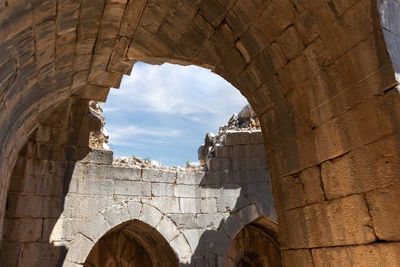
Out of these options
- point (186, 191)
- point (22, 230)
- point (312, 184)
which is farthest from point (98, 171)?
point (312, 184)

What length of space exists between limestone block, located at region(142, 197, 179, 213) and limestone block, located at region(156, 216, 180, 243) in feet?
0.69

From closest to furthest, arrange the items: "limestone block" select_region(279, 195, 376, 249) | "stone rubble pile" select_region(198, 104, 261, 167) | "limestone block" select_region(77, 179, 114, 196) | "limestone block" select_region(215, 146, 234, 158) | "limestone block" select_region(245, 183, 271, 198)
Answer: "limestone block" select_region(279, 195, 376, 249)
"limestone block" select_region(77, 179, 114, 196)
"limestone block" select_region(245, 183, 271, 198)
"limestone block" select_region(215, 146, 234, 158)
"stone rubble pile" select_region(198, 104, 261, 167)

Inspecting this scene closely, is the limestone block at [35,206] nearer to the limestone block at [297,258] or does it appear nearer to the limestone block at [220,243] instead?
the limestone block at [220,243]

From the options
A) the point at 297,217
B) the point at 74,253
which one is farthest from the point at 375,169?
the point at 74,253

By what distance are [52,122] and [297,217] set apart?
5543mm

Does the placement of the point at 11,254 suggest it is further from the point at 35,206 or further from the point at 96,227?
the point at 96,227

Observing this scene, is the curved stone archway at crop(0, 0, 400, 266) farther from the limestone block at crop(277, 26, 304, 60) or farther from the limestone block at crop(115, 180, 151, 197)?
the limestone block at crop(115, 180, 151, 197)

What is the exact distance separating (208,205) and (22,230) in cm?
414

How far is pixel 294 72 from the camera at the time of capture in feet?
11.1

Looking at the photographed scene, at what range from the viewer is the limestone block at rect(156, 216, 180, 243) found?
7.83 metres

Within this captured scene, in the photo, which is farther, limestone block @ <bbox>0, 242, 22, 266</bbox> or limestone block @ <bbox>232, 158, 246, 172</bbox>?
limestone block @ <bbox>232, 158, 246, 172</bbox>

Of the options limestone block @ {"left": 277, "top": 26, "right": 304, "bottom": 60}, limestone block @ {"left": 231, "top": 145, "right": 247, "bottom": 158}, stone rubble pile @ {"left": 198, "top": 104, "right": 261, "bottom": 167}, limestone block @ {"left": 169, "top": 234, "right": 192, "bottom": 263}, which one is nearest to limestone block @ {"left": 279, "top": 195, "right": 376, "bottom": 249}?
limestone block @ {"left": 277, "top": 26, "right": 304, "bottom": 60}

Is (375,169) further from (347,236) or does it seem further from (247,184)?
(247,184)

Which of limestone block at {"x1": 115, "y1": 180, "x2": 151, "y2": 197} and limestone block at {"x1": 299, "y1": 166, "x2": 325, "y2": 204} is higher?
limestone block at {"x1": 115, "y1": 180, "x2": 151, "y2": 197}
